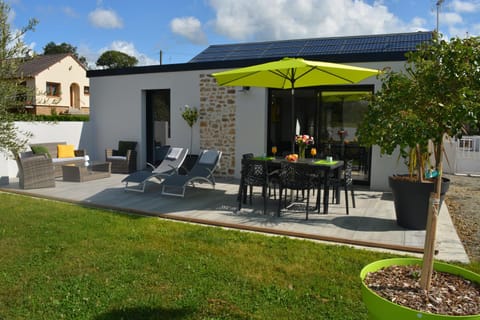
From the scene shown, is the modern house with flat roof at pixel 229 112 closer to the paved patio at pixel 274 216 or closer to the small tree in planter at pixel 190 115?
the small tree in planter at pixel 190 115

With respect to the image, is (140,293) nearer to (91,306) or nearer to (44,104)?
(91,306)

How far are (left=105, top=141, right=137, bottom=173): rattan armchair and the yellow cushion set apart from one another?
0.97 metres

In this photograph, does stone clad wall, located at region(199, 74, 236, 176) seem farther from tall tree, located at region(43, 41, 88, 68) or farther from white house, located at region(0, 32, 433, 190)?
tall tree, located at region(43, 41, 88, 68)

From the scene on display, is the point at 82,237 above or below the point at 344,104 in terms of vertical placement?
below

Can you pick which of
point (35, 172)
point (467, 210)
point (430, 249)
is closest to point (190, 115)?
point (35, 172)

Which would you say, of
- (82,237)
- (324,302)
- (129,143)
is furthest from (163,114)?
(324,302)

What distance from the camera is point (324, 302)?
3234mm

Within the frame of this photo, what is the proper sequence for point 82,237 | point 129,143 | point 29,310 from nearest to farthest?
point 29,310
point 82,237
point 129,143

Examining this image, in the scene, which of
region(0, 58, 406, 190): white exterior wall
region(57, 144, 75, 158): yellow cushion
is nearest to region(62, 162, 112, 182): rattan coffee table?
region(57, 144, 75, 158): yellow cushion

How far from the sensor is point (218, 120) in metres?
10.3

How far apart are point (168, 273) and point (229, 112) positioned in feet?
22.2

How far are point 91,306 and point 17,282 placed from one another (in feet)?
3.19

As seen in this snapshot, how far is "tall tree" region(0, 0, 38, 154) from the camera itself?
453 centimetres

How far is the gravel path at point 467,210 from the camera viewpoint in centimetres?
493
